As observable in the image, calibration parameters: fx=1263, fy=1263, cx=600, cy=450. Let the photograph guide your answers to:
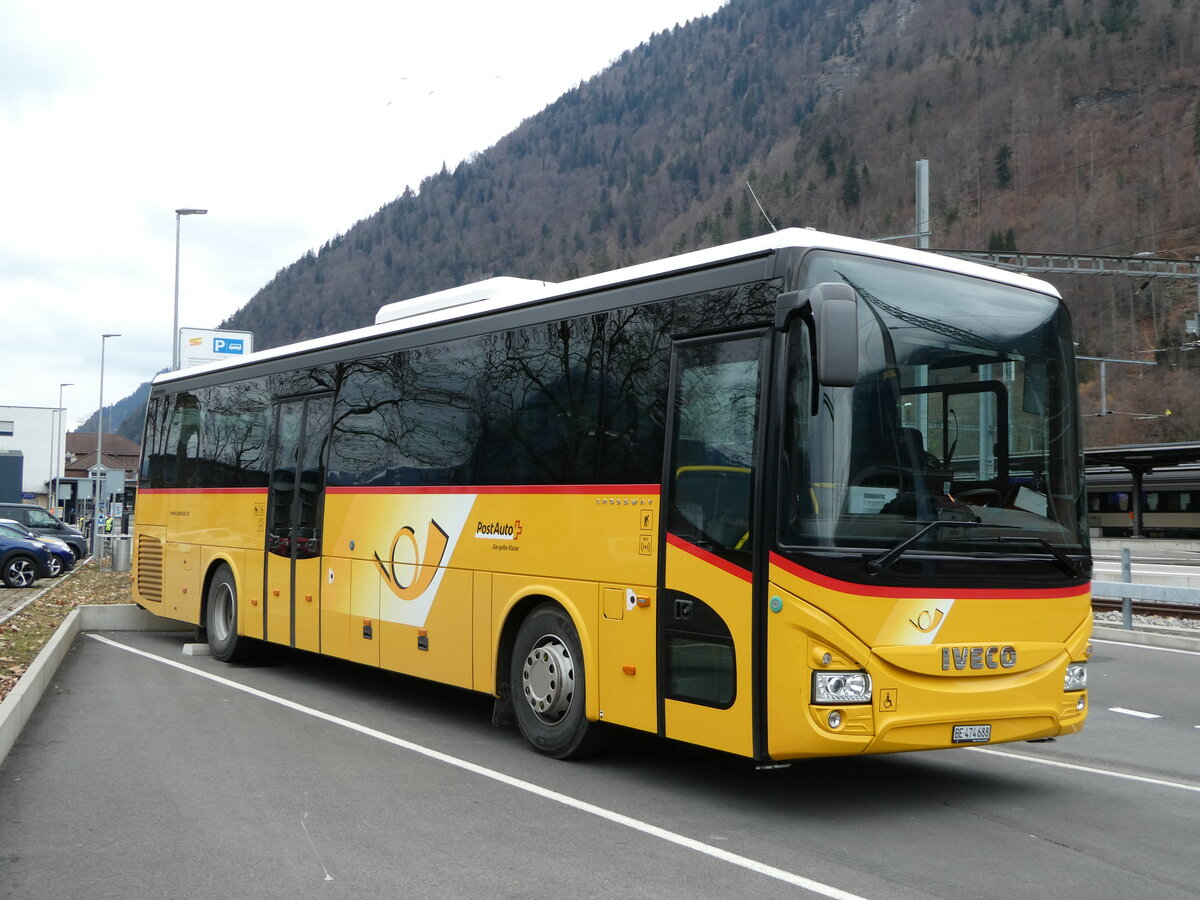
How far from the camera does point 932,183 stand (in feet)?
391

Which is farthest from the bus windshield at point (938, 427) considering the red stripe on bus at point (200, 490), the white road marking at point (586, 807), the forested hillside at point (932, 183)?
the forested hillside at point (932, 183)

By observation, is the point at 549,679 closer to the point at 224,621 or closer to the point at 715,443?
the point at 715,443

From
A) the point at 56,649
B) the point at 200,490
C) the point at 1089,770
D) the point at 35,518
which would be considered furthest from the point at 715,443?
the point at 35,518

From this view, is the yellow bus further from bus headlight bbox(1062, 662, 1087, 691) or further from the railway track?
the railway track

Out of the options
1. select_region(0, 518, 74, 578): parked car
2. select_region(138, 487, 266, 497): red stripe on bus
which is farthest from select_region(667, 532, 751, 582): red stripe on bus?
select_region(0, 518, 74, 578): parked car

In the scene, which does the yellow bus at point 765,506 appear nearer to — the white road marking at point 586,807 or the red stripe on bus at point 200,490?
the white road marking at point 586,807

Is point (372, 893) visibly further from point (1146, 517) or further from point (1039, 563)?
point (1146, 517)

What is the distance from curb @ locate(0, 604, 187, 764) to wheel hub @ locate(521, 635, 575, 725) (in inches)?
137

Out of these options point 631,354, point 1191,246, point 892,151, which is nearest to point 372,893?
point 631,354

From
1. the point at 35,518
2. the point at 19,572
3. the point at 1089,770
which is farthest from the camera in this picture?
the point at 35,518

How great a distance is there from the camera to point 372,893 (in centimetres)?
555

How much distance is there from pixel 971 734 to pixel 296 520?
738 centimetres

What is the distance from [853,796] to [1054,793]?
127cm

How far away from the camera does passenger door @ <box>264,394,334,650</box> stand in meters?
12.0
